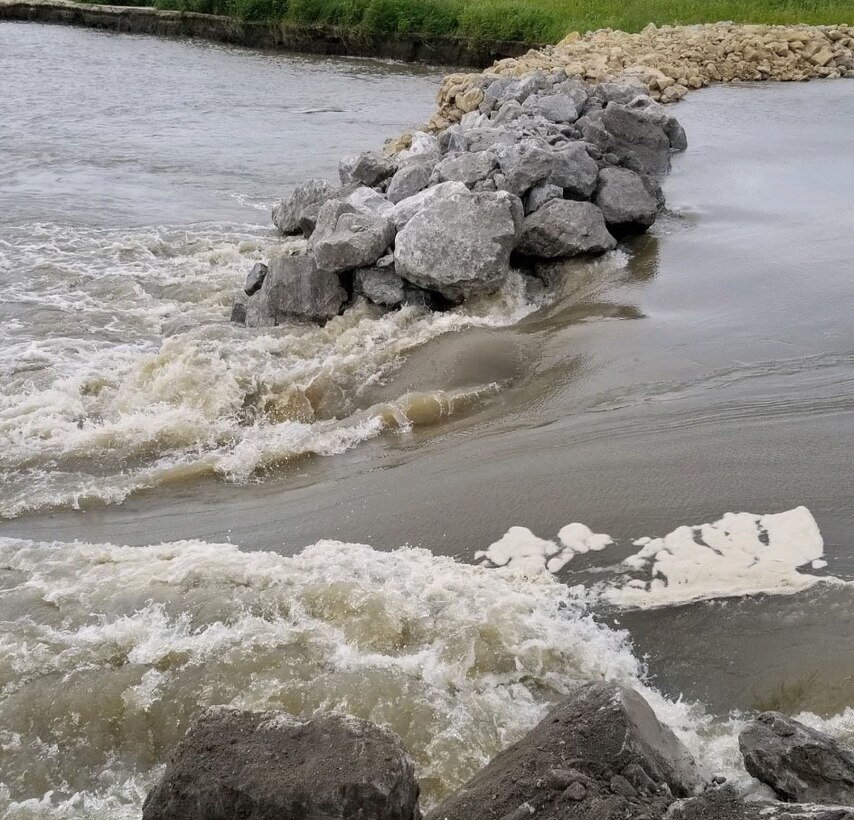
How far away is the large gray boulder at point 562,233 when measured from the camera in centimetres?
760

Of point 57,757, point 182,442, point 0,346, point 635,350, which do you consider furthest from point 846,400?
point 0,346

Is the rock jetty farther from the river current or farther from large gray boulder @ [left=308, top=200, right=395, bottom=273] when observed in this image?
large gray boulder @ [left=308, top=200, right=395, bottom=273]

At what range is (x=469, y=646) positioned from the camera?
11.8ft

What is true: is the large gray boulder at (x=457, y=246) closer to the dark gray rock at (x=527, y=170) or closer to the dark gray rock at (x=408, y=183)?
the dark gray rock at (x=527, y=170)

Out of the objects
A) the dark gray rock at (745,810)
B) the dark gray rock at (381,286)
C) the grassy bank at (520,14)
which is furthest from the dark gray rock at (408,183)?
the grassy bank at (520,14)

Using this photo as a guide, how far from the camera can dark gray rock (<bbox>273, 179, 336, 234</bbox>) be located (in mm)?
9719

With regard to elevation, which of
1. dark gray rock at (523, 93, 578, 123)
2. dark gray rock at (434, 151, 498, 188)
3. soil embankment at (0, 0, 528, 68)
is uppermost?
soil embankment at (0, 0, 528, 68)

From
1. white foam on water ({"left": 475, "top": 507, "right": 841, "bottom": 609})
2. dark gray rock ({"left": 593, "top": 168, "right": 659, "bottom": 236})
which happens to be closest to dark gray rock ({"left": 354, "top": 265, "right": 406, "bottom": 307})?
dark gray rock ({"left": 593, "top": 168, "right": 659, "bottom": 236})

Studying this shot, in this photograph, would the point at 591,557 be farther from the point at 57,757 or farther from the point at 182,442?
the point at 182,442

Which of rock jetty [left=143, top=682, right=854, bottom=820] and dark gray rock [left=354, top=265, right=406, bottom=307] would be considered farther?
dark gray rock [left=354, top=265, right=406, bottom=307]

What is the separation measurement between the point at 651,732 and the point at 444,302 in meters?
4.88

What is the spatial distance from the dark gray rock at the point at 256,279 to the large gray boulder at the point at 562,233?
228 centimetres

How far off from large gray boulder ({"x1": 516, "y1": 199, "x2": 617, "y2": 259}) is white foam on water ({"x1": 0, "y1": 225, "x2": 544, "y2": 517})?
546 mm

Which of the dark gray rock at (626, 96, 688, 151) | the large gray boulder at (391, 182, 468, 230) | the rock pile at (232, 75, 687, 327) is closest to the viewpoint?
the rock pile at (232, 75, 687, 327)
